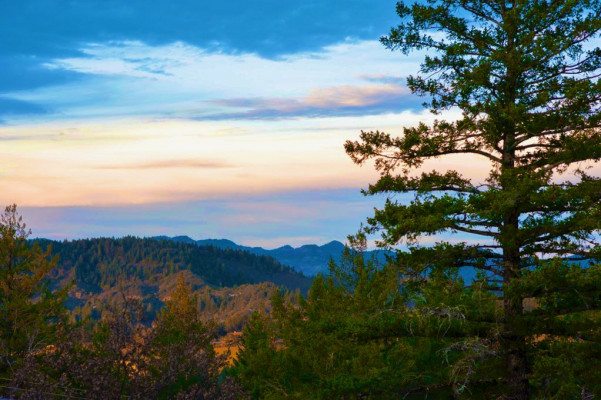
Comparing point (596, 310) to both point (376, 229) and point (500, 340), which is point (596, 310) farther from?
point (376, 229)

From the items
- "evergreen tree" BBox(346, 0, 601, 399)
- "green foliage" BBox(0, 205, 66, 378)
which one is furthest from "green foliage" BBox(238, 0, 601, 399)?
"green foliage" BBox(0, 205, 66, 378)

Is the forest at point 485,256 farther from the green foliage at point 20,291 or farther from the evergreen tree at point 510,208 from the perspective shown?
the green foliage at point 20,291

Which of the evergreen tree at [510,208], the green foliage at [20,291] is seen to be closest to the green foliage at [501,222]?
the evergreen tree at [510,208]

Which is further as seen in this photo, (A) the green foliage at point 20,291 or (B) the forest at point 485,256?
(A) the green foliage at point 20,291

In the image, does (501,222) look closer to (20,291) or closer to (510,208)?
(510,208)

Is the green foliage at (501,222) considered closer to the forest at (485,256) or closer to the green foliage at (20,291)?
the forest at (485,256)

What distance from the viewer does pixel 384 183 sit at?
18.7 m

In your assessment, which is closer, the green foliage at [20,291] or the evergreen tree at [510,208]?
the evergreen tree at [510,208]

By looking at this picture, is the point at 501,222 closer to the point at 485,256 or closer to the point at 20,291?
the point at 485,256

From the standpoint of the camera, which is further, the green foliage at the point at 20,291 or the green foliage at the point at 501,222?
the green foliage at the point at 20,291

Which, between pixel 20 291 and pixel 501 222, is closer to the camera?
Result: pixel 501 222

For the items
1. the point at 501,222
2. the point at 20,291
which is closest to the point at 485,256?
the point at 501,222

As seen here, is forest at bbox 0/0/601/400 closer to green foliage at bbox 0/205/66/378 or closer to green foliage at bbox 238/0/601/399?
green foliage at bbox 238/0/601/399

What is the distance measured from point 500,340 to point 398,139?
617 cm
